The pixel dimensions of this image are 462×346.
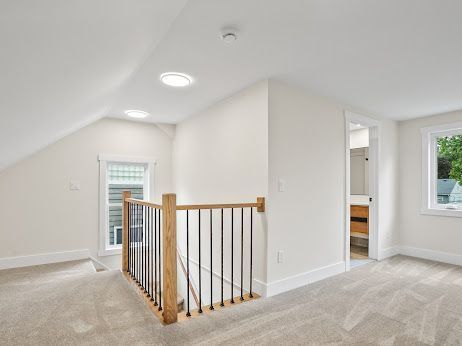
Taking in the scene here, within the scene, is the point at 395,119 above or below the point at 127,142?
above

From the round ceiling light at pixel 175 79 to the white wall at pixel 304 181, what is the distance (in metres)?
0.85

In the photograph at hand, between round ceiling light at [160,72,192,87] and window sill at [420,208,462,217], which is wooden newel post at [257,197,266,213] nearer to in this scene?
round ceiling light at [160,72,192,87]

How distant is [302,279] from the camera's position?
2.86 meters

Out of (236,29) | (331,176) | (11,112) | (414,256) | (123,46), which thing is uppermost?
(236,29)

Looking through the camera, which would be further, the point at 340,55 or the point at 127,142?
the point at 127,142

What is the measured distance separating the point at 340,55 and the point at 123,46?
1686 millimetres

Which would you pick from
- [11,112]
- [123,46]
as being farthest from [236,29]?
[11,112]

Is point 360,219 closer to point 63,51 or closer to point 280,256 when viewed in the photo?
point 280,256

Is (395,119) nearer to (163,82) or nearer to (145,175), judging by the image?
(163,82)

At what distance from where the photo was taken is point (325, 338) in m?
1.86

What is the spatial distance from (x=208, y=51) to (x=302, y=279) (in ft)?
8.09

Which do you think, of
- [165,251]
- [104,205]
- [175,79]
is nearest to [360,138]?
[175,79]

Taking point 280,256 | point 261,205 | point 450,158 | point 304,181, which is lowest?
point 280,256

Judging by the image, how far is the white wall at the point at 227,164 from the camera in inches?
106
